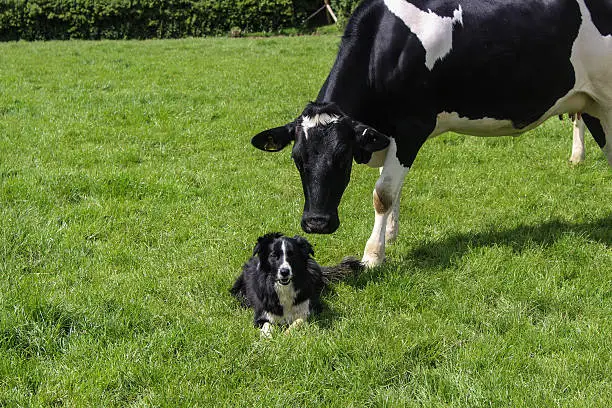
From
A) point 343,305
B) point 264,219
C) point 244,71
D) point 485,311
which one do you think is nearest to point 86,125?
point 264,219

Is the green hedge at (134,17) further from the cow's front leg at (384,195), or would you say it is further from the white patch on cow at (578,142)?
the cow's front leg at (384,195)

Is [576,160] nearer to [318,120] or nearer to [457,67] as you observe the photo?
[457,67]

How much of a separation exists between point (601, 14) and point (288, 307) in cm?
421

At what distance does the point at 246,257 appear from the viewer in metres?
5.96

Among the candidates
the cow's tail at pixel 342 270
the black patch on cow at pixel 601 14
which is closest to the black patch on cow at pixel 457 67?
the black patch on cow at pixel 601 14

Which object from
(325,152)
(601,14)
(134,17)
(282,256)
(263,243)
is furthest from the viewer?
(134,17)

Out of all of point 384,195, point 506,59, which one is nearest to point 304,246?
point 384,195

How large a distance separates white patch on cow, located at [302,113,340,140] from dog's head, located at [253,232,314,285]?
88cm

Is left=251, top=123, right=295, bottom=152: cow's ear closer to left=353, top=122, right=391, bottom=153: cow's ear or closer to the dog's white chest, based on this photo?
left=353, top=122, right=391, bottom=153: cow's ear

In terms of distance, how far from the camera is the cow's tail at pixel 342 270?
5477 millimetres

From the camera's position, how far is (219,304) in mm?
5078

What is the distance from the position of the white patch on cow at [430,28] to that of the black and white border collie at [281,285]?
2.22 meters

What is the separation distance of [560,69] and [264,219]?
3326mm

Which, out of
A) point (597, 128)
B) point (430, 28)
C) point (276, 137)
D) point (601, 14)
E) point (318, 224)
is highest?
point (601, 14)
